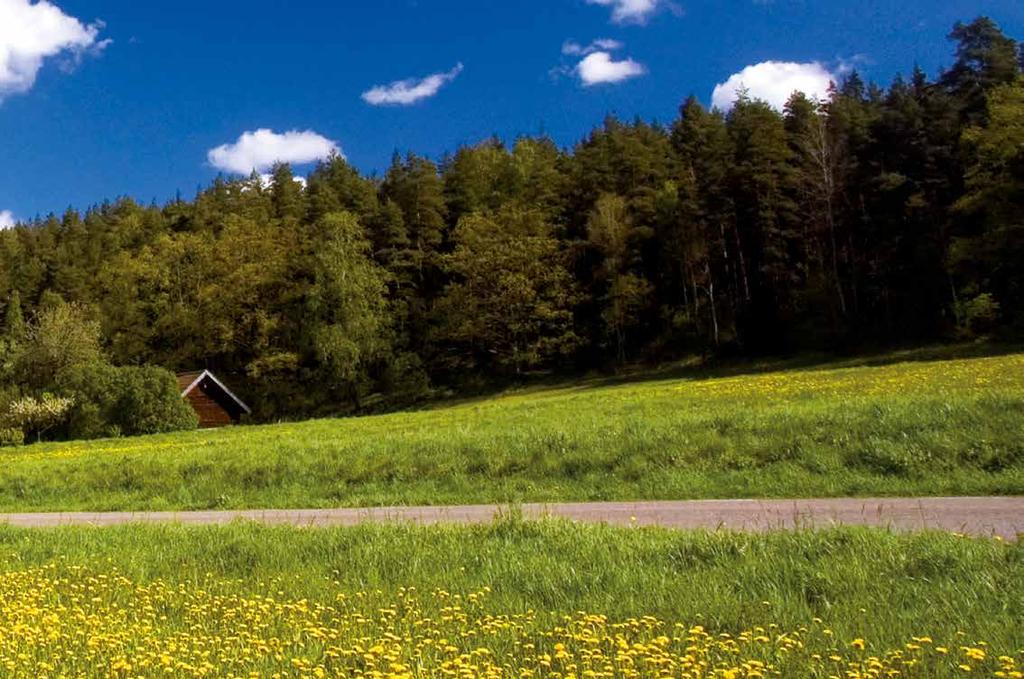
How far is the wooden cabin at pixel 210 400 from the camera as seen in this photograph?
53.3 metres

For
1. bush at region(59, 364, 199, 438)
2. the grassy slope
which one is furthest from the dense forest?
the grassy slope

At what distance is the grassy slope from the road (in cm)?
128

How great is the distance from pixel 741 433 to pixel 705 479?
197 cm

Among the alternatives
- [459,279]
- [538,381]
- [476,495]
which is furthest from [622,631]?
[459,279]

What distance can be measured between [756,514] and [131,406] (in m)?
42.4

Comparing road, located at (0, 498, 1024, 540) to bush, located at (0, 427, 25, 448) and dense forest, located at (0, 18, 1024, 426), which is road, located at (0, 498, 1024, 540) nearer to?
bush, located at (0, 427, 25, 448)

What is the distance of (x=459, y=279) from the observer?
2960 inches

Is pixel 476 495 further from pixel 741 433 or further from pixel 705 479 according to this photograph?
pixel 741 433

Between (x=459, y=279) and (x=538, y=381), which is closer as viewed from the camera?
(x=538, y=381)

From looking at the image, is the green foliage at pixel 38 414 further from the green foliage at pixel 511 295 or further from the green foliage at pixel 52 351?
the green foliage at pixel 511 295

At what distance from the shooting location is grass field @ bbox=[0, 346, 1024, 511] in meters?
12.9

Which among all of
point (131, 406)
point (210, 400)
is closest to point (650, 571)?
point (131, 406)

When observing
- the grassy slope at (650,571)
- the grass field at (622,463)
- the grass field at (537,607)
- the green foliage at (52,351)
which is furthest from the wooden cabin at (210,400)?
the grass field at (537,607)

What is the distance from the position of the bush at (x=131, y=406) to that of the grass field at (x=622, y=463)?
1989cm
